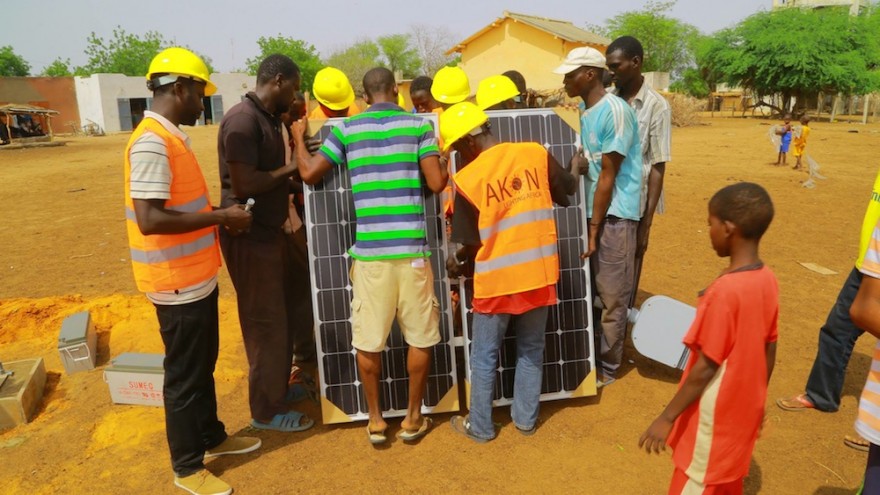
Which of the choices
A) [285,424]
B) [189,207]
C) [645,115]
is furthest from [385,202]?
[645,115]

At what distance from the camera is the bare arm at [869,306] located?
2.02 metres

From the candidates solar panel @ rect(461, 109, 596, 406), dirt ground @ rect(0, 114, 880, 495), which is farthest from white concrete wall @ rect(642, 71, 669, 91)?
solar panel @ rect(461, 109, 596, 406)

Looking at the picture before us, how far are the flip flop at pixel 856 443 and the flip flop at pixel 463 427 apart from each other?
225 cm

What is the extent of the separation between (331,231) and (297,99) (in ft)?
3.38

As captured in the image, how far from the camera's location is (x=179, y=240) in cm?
313

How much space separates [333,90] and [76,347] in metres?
3.00

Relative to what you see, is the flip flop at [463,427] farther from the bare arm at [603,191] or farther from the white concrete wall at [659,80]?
the white concrete wall at [659,80]

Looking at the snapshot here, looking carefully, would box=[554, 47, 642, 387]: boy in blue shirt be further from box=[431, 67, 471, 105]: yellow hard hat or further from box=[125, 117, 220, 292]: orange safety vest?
box=[125, 117, 220, 292]: orange safety vest

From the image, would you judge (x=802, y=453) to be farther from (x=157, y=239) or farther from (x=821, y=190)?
(x=821, y=190)

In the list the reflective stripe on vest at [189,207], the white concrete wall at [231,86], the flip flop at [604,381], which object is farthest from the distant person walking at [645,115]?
the white concrete wall at [231,86]

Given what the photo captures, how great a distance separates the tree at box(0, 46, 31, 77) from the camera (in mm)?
60188

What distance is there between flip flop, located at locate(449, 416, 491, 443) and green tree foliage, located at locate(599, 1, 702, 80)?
2261 inches

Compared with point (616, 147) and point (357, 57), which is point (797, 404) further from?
point (357, 57)

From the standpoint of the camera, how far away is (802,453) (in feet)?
11.6
